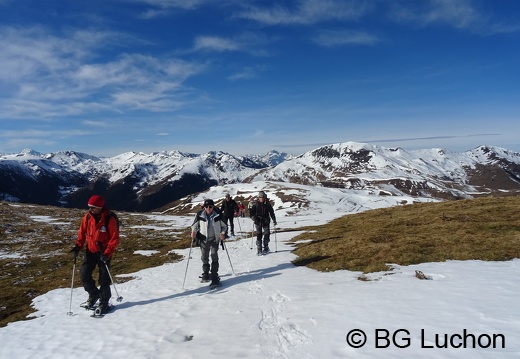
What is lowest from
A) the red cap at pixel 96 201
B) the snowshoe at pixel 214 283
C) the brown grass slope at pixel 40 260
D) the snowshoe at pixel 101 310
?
the brown grass slope at pixel 40 260

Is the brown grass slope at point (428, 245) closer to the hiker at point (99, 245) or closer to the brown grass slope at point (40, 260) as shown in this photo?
the hiker at point (99, 245)

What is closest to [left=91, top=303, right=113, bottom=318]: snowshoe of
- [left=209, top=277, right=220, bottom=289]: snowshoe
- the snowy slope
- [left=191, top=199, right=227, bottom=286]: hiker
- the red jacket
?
the snowy slope

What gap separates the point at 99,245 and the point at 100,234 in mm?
428

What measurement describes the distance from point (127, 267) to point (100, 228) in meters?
10.5

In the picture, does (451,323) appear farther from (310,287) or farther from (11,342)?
(11,342)

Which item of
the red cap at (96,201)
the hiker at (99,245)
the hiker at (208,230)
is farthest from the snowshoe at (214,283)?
the red cap at (96,201)

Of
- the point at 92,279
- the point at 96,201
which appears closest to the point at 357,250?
the point at 92,279

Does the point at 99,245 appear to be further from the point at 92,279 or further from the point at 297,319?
the point at 297,319

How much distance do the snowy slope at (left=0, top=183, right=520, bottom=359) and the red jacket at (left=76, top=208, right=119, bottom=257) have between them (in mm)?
2538

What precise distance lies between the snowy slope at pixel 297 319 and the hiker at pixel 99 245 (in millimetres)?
871

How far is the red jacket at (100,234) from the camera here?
12.6 metres

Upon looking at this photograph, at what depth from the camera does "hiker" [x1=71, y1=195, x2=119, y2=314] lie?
12.6 m

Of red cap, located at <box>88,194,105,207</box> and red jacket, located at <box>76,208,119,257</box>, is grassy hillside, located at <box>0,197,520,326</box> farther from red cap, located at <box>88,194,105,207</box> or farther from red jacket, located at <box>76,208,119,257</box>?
red cap, located at <box>88,194,105,207</box>

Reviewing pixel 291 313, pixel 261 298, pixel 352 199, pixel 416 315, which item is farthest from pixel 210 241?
pixel 352 199
